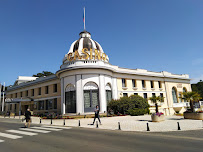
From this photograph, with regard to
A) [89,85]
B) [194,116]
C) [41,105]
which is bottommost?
[194,116]

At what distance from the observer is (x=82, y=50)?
26.5 metres

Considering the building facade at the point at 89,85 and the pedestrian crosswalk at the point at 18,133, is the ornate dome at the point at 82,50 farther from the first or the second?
the pedestrian crosswalk at the point at 18,133

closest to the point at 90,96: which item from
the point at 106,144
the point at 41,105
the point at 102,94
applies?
the point at 102,94

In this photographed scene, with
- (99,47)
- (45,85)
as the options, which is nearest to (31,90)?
(45,85)

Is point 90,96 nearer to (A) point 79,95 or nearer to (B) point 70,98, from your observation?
(A) point 79,95

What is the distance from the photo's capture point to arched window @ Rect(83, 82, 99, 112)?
25203 mm

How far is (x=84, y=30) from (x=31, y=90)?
2060 centimetres

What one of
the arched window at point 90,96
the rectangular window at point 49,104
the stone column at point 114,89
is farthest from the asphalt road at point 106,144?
the rectangular window at point 49,104

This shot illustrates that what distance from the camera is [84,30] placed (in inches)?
1415

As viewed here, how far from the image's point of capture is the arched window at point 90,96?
25.2 meters

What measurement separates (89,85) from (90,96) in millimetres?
1902

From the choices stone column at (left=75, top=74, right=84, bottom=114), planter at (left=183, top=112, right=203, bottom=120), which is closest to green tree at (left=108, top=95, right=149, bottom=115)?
stone column at (left=75, top=74, right=84, bottom=114)

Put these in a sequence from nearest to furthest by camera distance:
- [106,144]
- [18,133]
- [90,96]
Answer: [106,144] < [18,133] < [90,96]

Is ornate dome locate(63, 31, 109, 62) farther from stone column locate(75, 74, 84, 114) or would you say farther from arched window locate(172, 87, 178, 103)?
arched window locate(172, 87, 178, 103)
